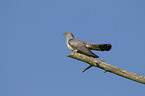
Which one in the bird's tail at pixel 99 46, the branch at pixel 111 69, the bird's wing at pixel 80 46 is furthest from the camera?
the bird's wing at pixel 80 46

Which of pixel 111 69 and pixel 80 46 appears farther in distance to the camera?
pixel 80 46

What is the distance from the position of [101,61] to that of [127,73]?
2.95 feet

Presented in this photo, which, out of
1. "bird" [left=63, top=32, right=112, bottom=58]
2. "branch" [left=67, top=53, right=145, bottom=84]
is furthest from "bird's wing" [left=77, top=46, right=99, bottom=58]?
"branch" [left=67, top=53, right=145, bottom=84]

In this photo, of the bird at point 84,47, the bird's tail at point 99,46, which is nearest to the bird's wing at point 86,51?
the bird at point 84,47

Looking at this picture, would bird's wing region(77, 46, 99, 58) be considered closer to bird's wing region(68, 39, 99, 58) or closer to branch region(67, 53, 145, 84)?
bird's wing region(68, 39, 99, 58)

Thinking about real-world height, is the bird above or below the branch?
above

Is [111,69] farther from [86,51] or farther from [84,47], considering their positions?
[84,47]

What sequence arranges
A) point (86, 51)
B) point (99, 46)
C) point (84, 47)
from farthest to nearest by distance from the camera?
point (84, 47) → point (86, 51) → point (99, 46)

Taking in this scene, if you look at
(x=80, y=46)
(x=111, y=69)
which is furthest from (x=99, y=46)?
(x=111, y=69)

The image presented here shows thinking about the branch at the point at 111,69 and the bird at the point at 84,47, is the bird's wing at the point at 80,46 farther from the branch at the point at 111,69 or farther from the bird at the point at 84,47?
the branch at the point at 111,69

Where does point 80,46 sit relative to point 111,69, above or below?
above

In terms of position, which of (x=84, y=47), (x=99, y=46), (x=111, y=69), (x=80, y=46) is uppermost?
(x=80, y=46)

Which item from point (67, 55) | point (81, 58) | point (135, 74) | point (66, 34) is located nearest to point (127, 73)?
point (135, 74)

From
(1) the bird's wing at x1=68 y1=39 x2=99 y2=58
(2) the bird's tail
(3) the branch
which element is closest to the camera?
(3) the branch
